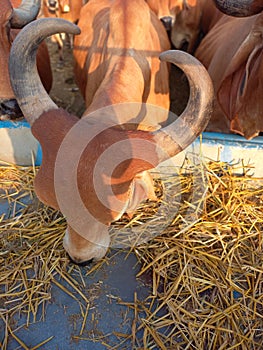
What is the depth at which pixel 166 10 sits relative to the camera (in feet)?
13.6

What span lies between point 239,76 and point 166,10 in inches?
60.8

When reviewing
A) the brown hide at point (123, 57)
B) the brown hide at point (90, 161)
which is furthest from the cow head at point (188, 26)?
the brown hide at point (90, 161)

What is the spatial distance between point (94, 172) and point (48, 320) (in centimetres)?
102

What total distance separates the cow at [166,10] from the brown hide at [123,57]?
2.09 feet

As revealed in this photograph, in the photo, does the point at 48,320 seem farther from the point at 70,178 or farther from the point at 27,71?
the point at 27,71

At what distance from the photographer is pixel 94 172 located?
187 centimetres

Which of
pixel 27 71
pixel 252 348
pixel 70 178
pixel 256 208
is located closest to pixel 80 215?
pixel 70 178

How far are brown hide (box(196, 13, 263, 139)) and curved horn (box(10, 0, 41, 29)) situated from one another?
1.38m

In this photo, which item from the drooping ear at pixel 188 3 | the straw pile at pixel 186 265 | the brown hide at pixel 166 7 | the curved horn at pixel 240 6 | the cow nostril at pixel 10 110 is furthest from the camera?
the drooping ear at pixel 188 3

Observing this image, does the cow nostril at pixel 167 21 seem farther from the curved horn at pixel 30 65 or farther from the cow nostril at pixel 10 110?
the curved horn at pixel 30 65

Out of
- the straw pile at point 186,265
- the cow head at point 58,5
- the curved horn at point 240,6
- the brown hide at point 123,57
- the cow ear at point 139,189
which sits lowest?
the straw pile at point 186,265

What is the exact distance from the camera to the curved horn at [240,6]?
2477 millimetres

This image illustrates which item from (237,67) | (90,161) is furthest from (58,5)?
(90,161)

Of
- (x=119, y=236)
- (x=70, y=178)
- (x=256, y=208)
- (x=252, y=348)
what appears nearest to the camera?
(x=70, y=178)
